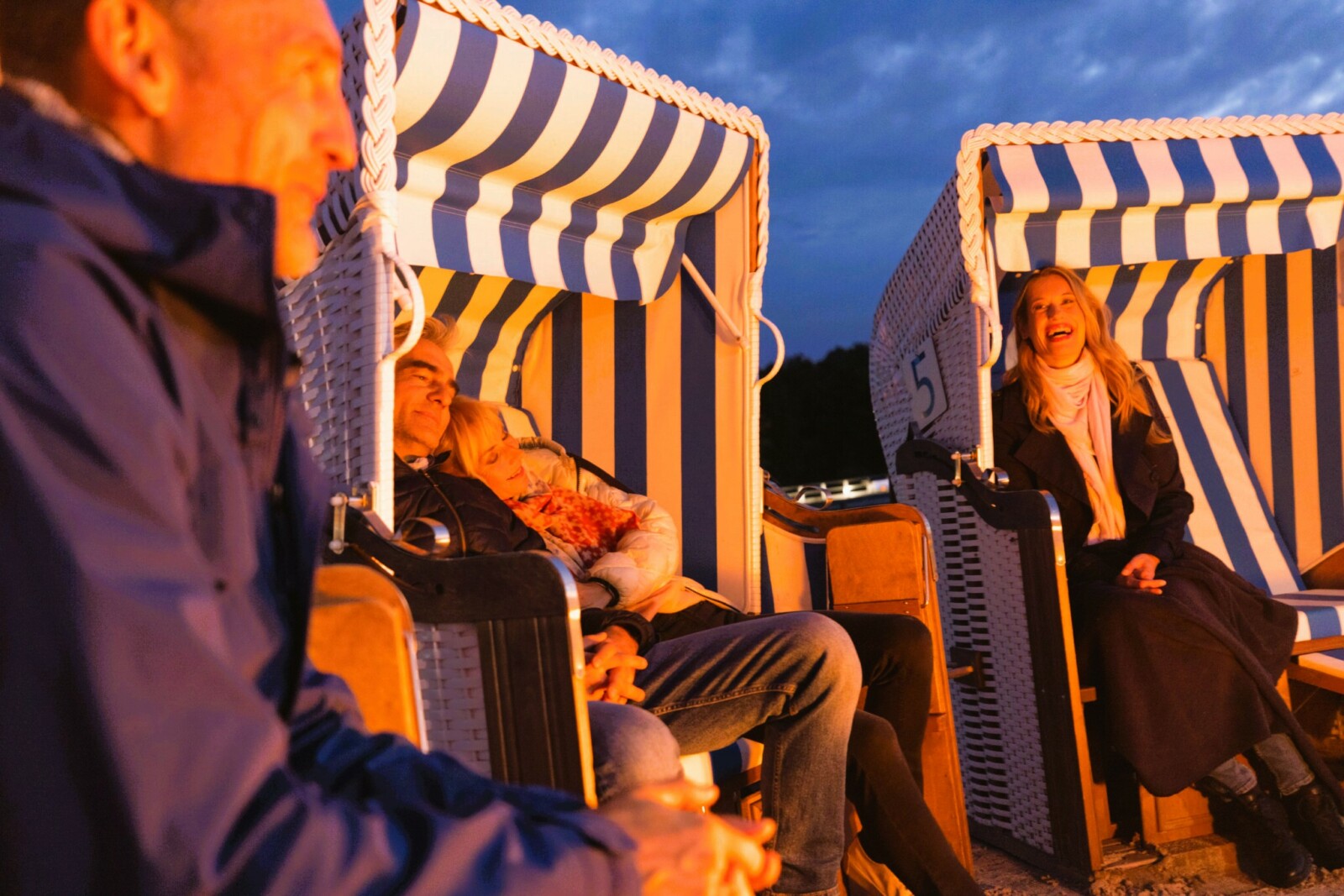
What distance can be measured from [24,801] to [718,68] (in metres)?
65.0

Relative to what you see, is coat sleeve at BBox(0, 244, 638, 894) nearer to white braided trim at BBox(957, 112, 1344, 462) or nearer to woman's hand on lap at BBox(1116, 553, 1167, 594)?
woman's hand on lap at BBox(1116, 553, 1167, 594)

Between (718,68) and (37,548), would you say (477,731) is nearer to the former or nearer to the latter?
(37,548)

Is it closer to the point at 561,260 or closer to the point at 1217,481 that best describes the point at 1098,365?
the point at 1217,481

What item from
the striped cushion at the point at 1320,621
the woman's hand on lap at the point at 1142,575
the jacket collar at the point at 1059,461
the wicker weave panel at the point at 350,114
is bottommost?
the striped cushion at the point at 1320,621

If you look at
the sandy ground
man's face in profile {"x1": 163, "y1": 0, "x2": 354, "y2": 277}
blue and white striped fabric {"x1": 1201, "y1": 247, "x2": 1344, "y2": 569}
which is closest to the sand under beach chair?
the sandy ground

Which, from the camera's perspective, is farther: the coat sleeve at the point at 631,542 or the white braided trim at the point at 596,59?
the coat sleeve at the point at 631,542

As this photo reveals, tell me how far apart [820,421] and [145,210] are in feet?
71.3

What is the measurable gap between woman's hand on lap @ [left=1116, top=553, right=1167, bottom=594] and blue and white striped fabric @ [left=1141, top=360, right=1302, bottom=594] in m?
1.36

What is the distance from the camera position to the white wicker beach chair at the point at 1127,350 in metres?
3.20

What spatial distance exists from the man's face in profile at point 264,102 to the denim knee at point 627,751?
3.70ft

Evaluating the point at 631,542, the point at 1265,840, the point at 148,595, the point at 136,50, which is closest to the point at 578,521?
the point at 631,542

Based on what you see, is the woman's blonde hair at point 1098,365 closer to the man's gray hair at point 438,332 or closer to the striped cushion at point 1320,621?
the striped cushion at point 1320,621

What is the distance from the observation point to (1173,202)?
3.86m

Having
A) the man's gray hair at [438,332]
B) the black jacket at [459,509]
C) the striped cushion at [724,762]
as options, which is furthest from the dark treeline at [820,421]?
the striped cushion at [724,762]
